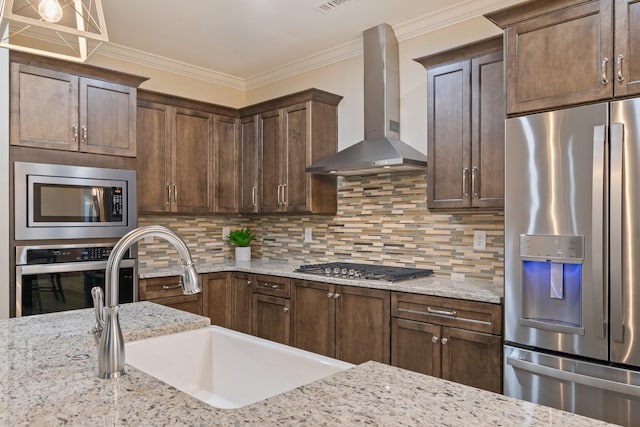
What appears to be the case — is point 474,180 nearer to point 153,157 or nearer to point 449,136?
point 449,136

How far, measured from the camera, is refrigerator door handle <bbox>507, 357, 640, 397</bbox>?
199 centimetres

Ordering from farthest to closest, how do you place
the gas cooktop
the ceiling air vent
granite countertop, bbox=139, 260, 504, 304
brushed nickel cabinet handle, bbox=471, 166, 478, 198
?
the ceiling air vent → the gas cooktop → brushed nickel cabinet handle, bbox=471, 166, 478, 198 → granite countertop, bbox=139, 260, 504, 304

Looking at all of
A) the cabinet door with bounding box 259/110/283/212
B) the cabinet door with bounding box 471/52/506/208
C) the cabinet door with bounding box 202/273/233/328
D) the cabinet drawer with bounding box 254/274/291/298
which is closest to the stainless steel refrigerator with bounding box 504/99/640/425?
the cabinet door with bounding box 471/52/506/208

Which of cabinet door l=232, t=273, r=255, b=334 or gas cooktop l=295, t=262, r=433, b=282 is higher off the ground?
gas cooktop l=295, t=262, r=433, b=282

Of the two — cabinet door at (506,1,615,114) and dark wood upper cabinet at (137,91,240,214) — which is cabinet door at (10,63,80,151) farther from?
cabinet door at (506,1,615,114)

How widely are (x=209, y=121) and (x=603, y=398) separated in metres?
3.69

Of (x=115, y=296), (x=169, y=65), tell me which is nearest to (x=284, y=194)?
(x=169, y=65)

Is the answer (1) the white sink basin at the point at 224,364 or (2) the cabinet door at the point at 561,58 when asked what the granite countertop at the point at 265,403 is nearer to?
(1) the white sink basin at the point at 224,364

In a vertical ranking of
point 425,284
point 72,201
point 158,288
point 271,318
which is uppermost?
point 72,201

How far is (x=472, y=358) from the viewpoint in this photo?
2.58m

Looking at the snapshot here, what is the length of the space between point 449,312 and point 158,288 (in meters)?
2.26

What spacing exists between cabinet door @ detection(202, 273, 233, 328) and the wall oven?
752 mm

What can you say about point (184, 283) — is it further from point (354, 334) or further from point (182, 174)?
point (182, 174)

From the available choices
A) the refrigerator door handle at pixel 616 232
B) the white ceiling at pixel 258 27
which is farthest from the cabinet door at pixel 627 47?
the white ceiling at pixel 258 27
